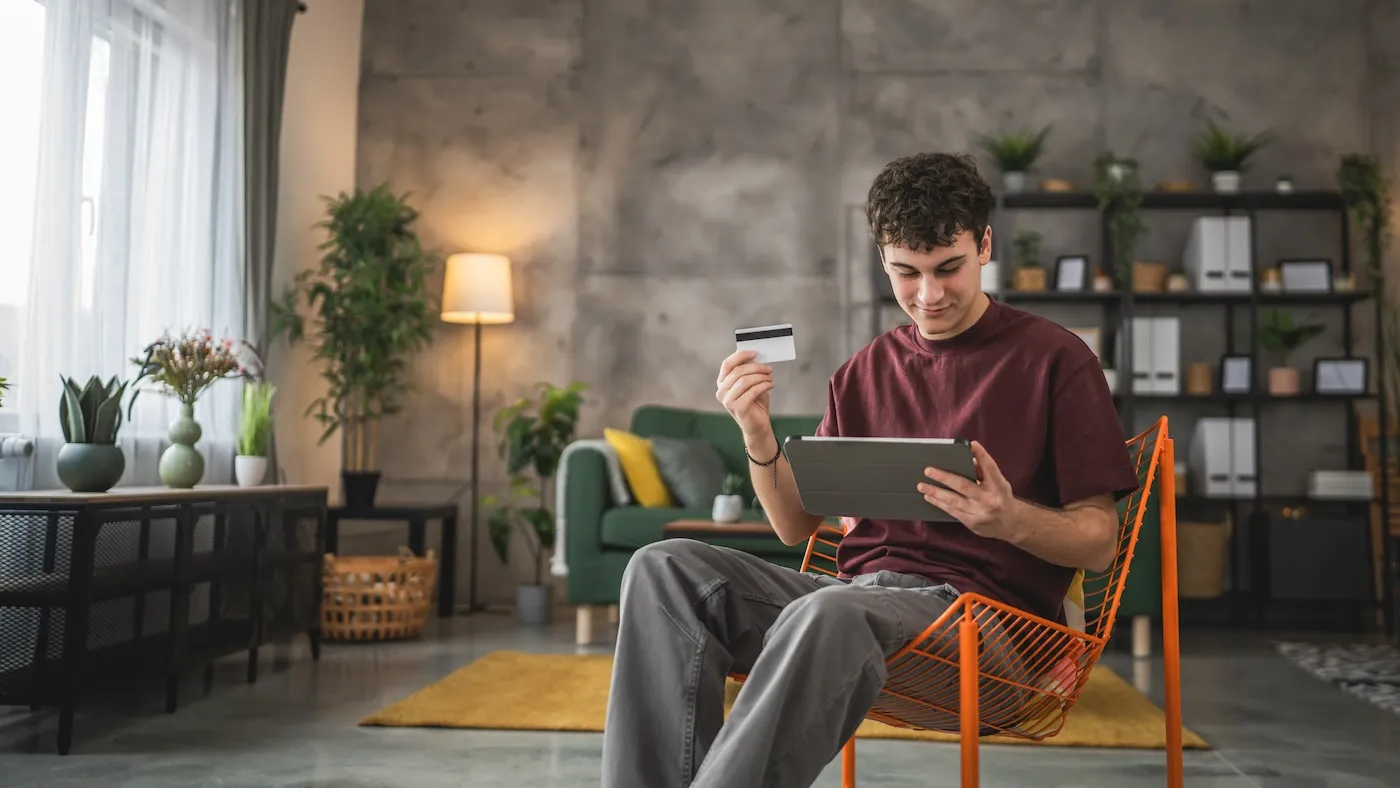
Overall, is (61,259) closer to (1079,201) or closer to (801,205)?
(801,205)

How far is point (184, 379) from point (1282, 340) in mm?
4475

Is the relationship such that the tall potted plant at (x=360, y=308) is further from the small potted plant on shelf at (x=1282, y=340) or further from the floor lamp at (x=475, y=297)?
the small potted plant on shelf at (x=1282, y=340)

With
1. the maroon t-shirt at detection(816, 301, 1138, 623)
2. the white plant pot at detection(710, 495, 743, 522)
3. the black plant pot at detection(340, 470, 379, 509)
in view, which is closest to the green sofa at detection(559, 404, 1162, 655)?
the white plant pot at detection(710, 495, 743, 522)

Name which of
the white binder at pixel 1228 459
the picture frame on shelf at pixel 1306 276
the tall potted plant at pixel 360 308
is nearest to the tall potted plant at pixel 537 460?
the tall potted plant at pixel 360 308

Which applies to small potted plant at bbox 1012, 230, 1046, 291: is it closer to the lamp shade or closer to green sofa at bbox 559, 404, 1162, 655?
green sofa at bbox 559, 404, 1162, 655

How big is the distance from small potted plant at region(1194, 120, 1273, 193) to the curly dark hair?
4.20 m

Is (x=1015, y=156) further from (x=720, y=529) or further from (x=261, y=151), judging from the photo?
(x=261, y=151)

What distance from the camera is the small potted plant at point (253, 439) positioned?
3.84 metres

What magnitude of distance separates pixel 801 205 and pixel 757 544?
2100 millimetres

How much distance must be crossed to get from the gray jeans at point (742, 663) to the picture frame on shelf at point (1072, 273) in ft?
13.3

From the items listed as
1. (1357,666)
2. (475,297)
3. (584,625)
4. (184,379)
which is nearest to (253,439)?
(184,379)

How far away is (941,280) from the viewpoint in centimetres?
168

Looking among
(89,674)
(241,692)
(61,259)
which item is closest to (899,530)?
(89,674)

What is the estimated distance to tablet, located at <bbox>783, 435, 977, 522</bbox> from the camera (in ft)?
4.79
